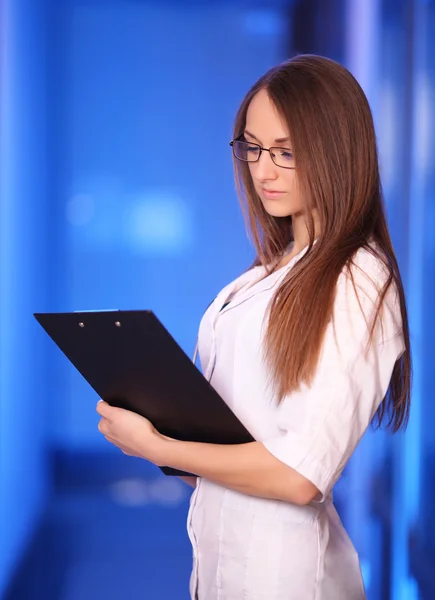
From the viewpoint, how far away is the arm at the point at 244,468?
119 centimetres

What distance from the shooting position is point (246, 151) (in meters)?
1.48

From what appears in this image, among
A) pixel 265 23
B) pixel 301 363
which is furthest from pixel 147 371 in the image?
pixel 265 23

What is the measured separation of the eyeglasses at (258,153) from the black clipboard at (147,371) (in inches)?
15.3

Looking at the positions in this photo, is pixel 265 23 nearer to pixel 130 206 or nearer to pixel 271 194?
pixel 130 206

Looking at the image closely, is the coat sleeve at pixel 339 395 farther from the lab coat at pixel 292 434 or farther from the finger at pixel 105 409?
the finger at pixel 105 409

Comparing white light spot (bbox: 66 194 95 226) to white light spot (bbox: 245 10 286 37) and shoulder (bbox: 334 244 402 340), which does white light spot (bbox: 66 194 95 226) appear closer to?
white light spot (bbox: 245 10 286 37)

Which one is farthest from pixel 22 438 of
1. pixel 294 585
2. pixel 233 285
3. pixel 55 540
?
pixel 294 585

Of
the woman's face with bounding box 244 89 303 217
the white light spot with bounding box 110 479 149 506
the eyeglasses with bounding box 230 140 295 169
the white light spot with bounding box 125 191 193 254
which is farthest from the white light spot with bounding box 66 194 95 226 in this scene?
the woman's face with bounding box 244 89 303 217

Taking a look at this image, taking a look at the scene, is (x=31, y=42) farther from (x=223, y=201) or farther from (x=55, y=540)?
(x=55, y=540)

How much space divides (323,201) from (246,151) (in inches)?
8.9

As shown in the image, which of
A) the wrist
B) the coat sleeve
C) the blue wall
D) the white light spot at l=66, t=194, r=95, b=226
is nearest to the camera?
the coat sleeve

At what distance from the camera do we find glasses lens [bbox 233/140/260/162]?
1439 mm

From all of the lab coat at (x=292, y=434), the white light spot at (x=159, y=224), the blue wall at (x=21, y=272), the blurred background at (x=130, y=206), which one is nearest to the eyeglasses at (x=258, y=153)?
the lab coat at (x=292, y=434)

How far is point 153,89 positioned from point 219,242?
0.82 metres
